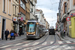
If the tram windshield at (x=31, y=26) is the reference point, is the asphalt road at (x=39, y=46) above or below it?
below

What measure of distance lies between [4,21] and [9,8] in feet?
11.7

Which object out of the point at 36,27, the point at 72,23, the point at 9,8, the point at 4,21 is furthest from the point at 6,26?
the point at 72,23

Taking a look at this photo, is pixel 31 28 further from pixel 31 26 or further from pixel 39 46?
pixel 39 46

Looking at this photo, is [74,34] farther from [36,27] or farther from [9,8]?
[9,8]

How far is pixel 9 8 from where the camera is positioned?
2398cm

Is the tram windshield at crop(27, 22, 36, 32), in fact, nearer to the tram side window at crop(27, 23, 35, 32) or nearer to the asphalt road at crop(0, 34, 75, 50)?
the tram side window at crop(27, 23, 35, 32)

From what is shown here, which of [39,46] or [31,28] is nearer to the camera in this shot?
[39,46]

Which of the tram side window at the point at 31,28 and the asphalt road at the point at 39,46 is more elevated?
the tram side window at the point at 31,28

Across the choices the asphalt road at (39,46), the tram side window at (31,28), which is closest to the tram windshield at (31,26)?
the tram side window at (31,28)

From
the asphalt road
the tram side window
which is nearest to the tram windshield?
the tram side window

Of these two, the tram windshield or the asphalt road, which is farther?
the tram windshield

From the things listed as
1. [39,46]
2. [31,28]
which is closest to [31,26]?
[31,28]

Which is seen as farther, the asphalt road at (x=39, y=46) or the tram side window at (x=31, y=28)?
the tram side window at (x=31, y=28)

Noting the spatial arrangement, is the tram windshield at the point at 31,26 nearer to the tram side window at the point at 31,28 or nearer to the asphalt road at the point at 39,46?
the tram side window at the point at 31,28
